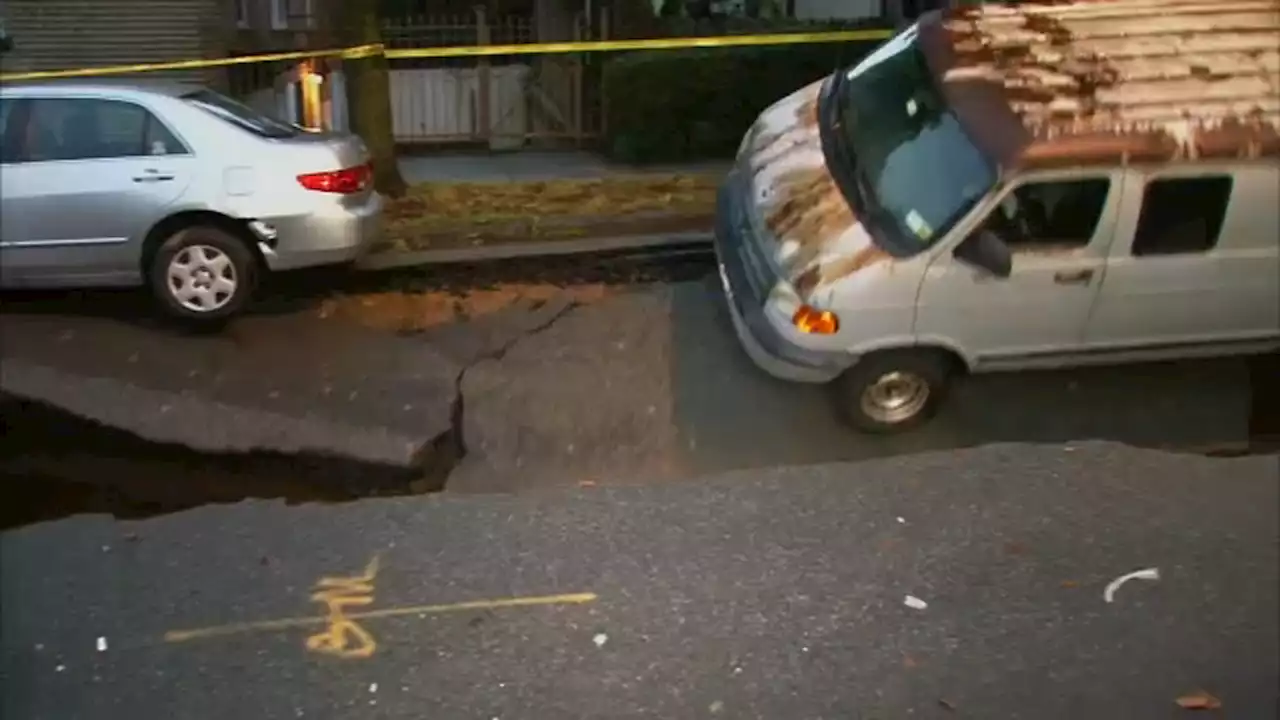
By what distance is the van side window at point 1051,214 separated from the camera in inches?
52.9

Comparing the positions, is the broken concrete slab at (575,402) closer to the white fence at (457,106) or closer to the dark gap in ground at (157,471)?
the dark gap in ground at (157,471)

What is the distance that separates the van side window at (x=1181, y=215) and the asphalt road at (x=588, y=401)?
154mm

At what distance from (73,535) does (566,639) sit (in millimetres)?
564

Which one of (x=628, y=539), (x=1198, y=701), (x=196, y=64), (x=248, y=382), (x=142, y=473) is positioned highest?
(x=196, y=64)

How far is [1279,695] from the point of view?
59.3 inches

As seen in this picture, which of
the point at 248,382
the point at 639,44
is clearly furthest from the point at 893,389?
the point at 248,382

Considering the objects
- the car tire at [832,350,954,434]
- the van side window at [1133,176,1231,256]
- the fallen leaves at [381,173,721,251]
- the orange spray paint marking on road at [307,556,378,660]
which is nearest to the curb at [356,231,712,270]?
the fallen leaves at [381,173,721,251]

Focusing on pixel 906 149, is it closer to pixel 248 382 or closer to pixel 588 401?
pixel 588 401

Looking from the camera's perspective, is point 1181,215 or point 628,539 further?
point 628,539

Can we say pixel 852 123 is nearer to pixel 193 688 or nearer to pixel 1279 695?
pixel 1279 695

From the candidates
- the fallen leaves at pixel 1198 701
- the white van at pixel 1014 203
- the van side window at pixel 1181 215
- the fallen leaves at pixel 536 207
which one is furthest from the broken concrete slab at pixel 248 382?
the fallen leaves at pixel 1198 701

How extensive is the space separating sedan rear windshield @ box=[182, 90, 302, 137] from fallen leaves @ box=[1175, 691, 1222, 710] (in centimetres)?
116

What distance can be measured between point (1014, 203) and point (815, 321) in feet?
0.77

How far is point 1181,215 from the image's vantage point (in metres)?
1.35
